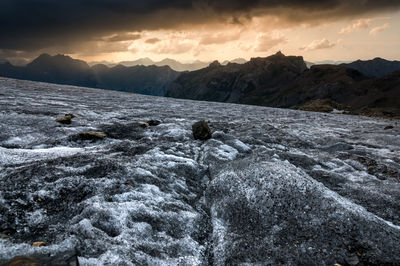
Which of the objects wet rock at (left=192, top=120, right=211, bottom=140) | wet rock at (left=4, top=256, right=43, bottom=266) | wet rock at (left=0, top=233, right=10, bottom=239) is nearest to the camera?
wet rock at (left=4, top=256, right=43, bottom=266)

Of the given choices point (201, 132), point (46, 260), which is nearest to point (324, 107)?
point (201, 132)

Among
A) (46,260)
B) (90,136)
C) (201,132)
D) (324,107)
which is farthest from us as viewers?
(324,107)

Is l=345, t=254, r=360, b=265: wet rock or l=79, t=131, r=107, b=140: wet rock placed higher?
l=79, t=131, r=107, b=140: wet rock

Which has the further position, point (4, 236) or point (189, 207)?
point (189, 207)

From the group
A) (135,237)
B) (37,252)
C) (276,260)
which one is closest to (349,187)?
(276,260)

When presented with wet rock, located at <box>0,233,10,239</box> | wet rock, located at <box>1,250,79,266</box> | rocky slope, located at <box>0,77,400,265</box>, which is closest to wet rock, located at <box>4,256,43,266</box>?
wet rock, located at <box>1,250,79,266</box>

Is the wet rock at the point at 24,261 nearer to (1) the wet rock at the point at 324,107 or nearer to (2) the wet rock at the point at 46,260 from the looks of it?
(2) the wet rock at the point at 46,260

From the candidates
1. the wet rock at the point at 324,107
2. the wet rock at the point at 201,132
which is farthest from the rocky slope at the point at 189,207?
the wet rock at the point at 324,107

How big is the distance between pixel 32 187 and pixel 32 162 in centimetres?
182

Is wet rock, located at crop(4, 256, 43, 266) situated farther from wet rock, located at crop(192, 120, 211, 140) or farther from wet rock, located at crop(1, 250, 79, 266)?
wet rock, located at crop(192, 120, 211, 140)

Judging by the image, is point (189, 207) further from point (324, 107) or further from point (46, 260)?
point (324, 107)

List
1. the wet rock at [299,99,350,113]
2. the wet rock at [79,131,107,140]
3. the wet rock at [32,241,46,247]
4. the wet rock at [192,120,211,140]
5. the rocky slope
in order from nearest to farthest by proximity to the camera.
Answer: the wet rock at [32,241,46,247] < the rocky slope < the wet rock at [79,131,107,140] < the wet rock at [192,120,211,140] < the wet rock at [299,99,350,113]

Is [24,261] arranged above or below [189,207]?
above

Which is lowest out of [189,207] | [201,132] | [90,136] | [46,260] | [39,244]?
[189,207]
